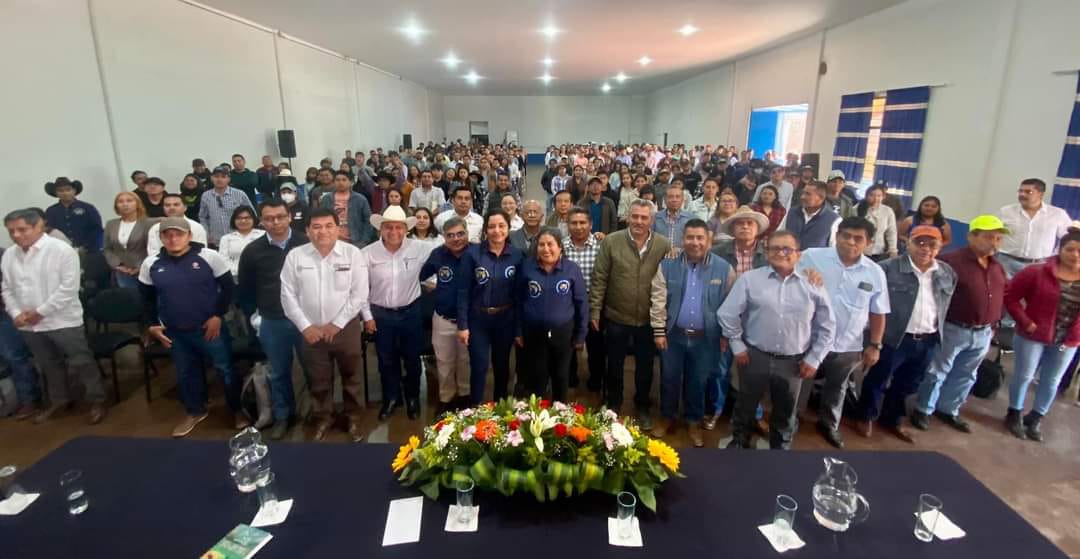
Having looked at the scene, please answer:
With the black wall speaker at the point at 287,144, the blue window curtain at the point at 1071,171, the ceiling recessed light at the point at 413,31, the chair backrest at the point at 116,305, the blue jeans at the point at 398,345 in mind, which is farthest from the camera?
the black wall speaker at the point at 287,144

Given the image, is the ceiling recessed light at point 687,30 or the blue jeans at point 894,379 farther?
the ceiling recessed light at point 687,30

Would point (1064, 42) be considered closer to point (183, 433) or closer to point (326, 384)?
point (326, 384)

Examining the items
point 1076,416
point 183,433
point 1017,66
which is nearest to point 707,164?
point 1017,66

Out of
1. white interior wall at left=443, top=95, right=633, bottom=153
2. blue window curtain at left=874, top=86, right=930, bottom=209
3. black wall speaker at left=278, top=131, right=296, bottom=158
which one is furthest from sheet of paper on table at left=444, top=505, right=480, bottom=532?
white interior wall at left=443, top=95, right=633, bottom=153

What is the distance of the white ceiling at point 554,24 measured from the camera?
7.62m

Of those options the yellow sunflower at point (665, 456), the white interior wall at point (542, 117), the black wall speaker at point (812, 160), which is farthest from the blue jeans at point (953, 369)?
the white interior wall at point (542, 117)

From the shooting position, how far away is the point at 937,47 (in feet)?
23.7

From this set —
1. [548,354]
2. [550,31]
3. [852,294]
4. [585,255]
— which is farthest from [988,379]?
[550,31]

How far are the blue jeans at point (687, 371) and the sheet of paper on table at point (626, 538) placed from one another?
182cm

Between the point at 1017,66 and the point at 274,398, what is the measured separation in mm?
8418

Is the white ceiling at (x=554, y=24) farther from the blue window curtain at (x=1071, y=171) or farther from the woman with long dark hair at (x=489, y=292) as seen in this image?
the woman with long dark hair at (x=489, y=292)

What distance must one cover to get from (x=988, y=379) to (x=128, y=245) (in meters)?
7.42

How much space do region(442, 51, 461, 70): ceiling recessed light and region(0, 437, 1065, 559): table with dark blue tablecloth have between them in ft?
40.2

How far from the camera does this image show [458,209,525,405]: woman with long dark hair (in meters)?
3.39
